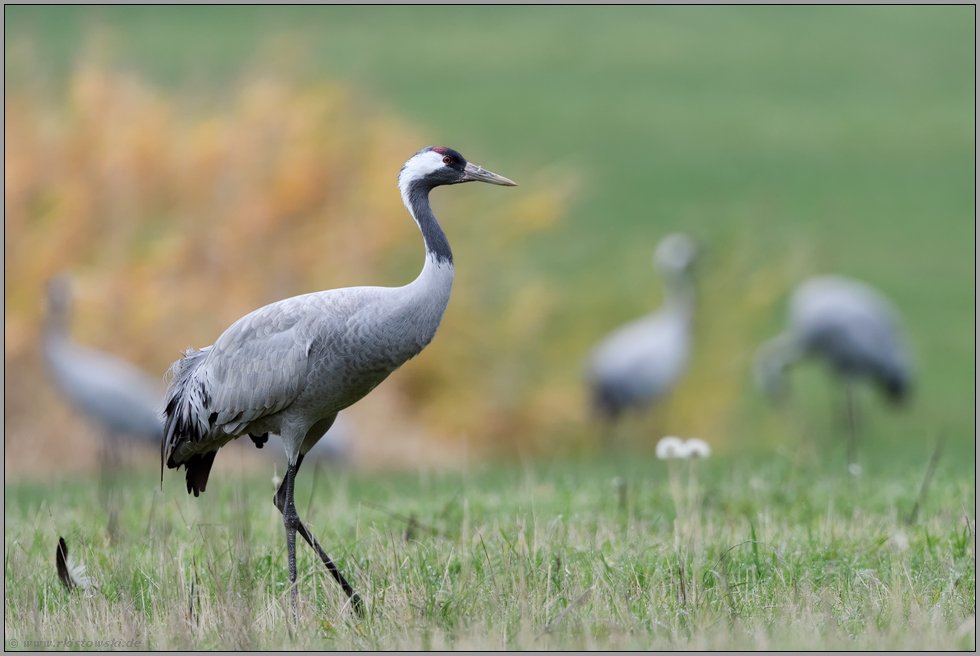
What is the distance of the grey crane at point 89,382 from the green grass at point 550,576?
3.59 m

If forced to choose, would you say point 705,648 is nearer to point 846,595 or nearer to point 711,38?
point 846,595

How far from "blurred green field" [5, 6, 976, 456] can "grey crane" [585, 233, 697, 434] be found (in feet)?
6.91

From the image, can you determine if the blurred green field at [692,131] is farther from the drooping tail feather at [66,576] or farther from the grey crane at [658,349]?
the drooping tail feather at [66,576]

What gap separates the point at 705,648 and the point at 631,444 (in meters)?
9.26

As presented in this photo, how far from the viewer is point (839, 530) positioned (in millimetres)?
4734

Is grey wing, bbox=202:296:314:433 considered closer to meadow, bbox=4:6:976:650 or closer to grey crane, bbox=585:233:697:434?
meadow, bbox=4:6:976:650

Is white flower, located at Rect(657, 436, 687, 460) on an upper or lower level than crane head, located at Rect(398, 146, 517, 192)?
lower

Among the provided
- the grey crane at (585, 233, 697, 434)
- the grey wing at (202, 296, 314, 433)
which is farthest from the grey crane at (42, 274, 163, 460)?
the grey wing at (202, 296, 314, 433)

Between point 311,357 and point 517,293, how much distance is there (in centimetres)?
916

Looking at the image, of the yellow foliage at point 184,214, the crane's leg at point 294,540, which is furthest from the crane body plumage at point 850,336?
the crane's leg at point 294,540

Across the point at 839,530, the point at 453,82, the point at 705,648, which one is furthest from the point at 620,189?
the point at 705,648

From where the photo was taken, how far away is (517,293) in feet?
43.9

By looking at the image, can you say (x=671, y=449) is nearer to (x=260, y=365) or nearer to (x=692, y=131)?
(x=260, y=365)

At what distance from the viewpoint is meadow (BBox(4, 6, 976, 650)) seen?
3.93 m
